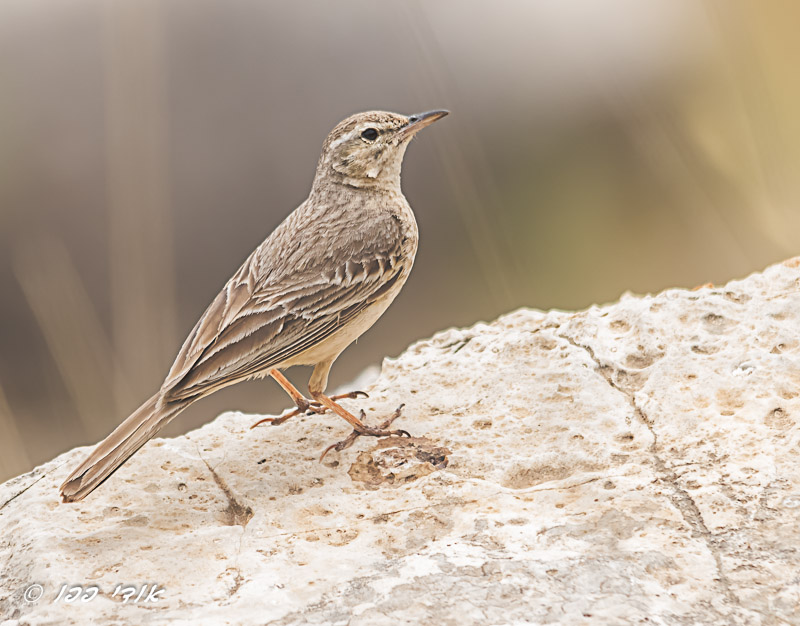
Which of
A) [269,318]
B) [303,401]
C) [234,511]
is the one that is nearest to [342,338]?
[269,318]

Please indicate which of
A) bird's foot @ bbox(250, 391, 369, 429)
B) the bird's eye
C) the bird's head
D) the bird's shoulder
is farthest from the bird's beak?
bird's foot @ bbox(250, 391, 369, 429)

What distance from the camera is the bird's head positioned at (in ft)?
15.0

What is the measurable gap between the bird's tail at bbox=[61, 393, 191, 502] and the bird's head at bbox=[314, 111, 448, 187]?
1.52 metres

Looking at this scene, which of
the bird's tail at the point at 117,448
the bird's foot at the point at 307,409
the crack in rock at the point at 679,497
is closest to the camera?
the crack in rock at the point at 679,497

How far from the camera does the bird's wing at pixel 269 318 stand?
379 cm

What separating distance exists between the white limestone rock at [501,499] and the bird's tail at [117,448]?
0.16 meters

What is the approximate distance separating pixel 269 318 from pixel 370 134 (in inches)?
46.0

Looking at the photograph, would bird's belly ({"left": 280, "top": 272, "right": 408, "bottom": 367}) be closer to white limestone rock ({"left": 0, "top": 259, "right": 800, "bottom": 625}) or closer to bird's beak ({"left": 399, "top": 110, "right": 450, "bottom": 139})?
white limestone rock ({"left": 0, "top": 259, "right": 800, "bottom": 625})

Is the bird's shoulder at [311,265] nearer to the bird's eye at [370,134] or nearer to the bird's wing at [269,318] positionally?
the bird's wing at [269,318]

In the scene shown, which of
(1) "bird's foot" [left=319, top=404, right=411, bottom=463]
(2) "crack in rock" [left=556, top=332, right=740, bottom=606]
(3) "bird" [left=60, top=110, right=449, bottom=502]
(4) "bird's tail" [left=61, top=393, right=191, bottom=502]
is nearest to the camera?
(2) "crack in rock" [left=556, top=332, right=740, bottom=606]

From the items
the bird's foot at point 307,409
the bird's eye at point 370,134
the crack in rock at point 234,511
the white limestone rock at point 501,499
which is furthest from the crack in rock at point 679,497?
the bird's eye at point 370,134

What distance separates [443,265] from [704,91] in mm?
2556

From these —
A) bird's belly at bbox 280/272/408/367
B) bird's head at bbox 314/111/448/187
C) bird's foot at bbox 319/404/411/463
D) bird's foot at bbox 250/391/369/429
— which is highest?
bird's head at bbox 314/111/448/187

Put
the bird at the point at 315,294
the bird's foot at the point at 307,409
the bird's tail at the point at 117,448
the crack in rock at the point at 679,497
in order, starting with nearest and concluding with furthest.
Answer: the crack in rock at the point at 679,497
the bird's tail at the point at 117,448
the bird at the point at 315,294
the bird's foot at the point at 307,409
